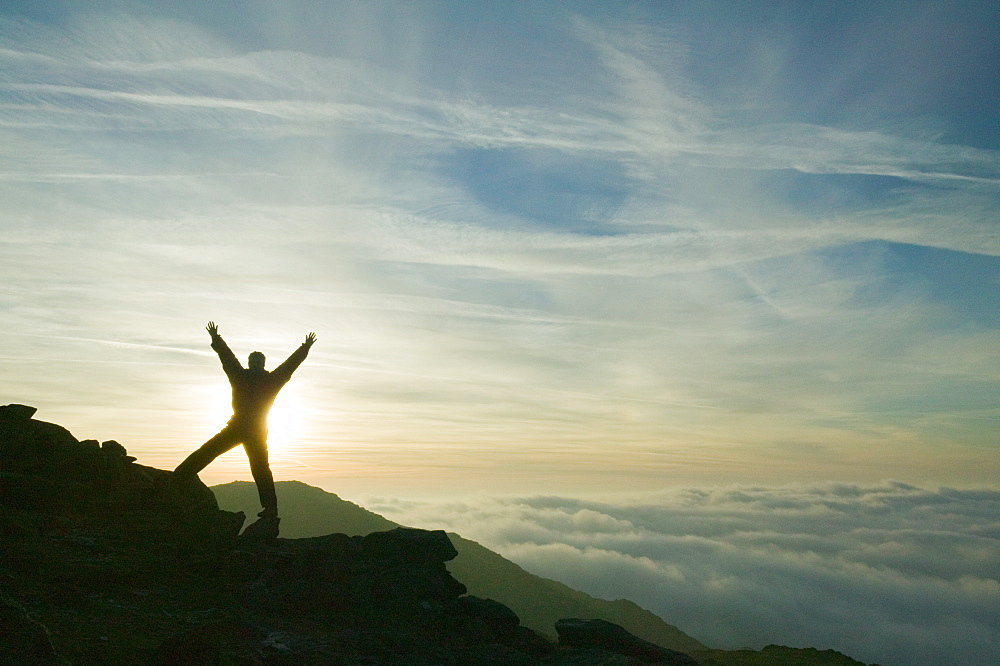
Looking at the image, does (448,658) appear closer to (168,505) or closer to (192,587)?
(192,587)

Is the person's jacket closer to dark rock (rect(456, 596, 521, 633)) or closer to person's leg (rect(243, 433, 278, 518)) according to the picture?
person's leg (rect(243, 433, 278, 518))

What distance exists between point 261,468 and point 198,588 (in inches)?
239

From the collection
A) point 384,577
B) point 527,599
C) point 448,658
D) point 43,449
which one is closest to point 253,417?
point 43,449

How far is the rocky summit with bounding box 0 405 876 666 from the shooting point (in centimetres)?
1085

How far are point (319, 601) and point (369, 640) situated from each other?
2493mm

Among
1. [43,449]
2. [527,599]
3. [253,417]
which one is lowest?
[527,599]

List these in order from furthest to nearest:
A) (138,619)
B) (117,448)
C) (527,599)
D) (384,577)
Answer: (527,599) → (117,448) → (384,577) → (138,619)

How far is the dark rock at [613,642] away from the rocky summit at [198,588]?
4 centimetres

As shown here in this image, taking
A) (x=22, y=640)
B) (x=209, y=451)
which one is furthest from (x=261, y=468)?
(x=22, y=640)

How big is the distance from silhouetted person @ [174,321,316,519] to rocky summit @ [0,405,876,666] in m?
1.19

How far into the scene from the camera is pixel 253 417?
19484mm

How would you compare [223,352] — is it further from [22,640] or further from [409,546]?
[22,640]

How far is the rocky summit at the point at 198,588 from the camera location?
35.6 feet

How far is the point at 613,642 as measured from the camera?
52.7ft
